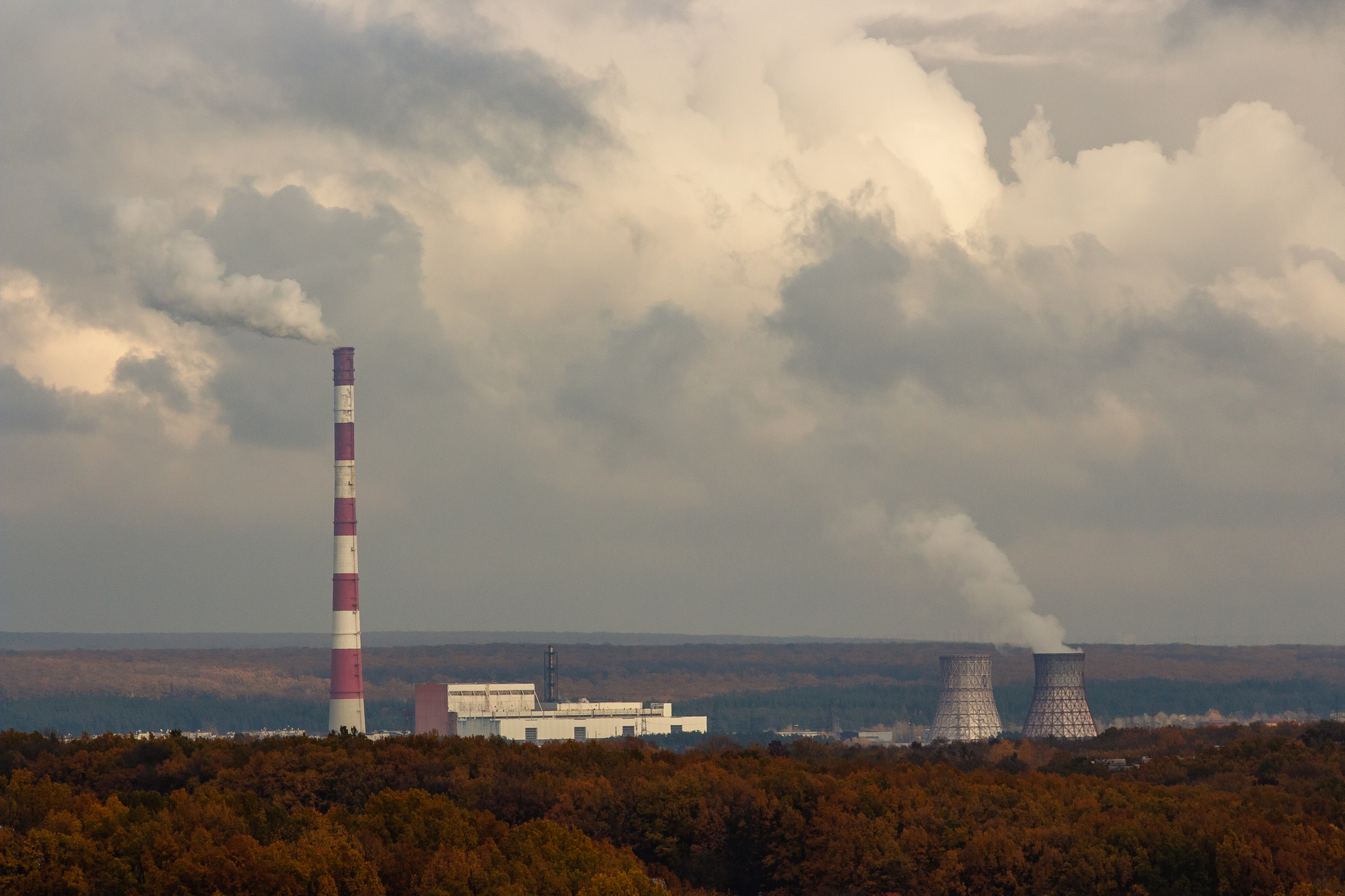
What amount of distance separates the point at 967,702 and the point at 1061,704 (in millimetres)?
6182

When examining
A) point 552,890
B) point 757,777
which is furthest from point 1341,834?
point 552,890

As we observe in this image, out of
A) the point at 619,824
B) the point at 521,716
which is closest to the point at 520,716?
the point at 521,716

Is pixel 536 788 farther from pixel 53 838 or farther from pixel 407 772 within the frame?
pixel 53 838

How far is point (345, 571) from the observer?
111 metres

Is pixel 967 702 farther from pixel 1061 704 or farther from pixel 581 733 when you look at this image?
pixel 581 733

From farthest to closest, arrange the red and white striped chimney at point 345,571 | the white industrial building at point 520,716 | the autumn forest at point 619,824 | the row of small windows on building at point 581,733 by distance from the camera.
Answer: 1. the row of small windows on building at point 581,733
2. the white industrial building at point 520,716
3. the red and white striped chimney at point 345,571
4. the autumn forest at point 619,824

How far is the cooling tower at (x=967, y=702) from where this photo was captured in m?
113

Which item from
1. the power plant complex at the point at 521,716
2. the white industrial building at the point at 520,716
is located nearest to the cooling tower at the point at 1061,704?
the white industrial building at the point at 520,716

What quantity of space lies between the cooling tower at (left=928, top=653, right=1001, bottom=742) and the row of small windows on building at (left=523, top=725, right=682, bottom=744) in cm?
3570

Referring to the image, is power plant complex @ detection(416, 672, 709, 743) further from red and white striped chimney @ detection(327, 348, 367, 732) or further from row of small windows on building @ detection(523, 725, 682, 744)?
red and white striped chimney @ detection(327, 348, 367, 732)

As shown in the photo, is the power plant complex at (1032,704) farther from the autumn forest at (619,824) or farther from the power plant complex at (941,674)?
the autumn forest at (619,824)

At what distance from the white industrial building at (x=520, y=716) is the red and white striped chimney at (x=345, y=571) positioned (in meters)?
27.5

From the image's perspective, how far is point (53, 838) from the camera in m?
45.6

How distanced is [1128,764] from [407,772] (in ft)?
133
